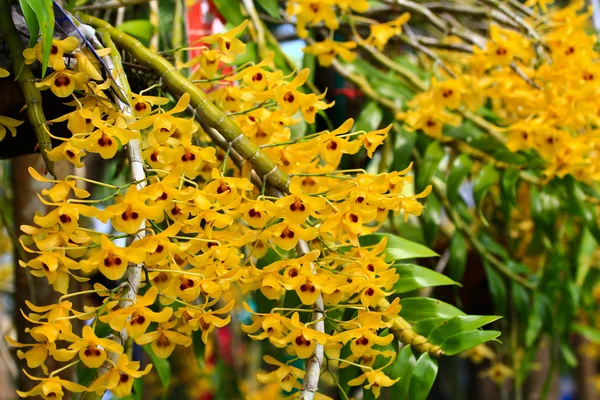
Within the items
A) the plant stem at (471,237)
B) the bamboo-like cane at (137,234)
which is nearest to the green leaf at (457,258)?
the plant stem at (471,237)

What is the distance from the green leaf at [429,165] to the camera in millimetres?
1051

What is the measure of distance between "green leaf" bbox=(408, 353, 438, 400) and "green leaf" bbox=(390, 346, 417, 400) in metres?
0.01

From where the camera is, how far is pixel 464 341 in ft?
2.02

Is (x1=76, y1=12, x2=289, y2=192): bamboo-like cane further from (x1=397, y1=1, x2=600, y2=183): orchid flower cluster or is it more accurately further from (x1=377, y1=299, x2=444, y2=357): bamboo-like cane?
(x1=397, y1=1, x2=600, y2=183): orchid flower cluster

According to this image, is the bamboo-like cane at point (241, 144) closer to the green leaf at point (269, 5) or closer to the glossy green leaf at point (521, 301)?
the green leaf at point (269, 5)

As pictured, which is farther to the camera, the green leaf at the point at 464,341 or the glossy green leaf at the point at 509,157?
the glossy green leaf at the point at 509,157

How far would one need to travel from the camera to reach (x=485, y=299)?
6.05 ft

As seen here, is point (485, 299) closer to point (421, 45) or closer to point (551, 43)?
point (421, 45)

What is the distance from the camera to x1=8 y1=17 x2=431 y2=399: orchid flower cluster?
50 cm

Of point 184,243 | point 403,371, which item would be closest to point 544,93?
point 403,371

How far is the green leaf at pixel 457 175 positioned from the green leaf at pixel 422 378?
1.58ft

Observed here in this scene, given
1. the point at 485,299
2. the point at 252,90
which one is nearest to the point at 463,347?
the point at 252,90

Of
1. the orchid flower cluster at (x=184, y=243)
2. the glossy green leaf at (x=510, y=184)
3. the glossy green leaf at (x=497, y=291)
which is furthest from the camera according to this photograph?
the glossy green leaf at (x=497, y=291)

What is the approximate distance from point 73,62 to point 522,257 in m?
1.36
